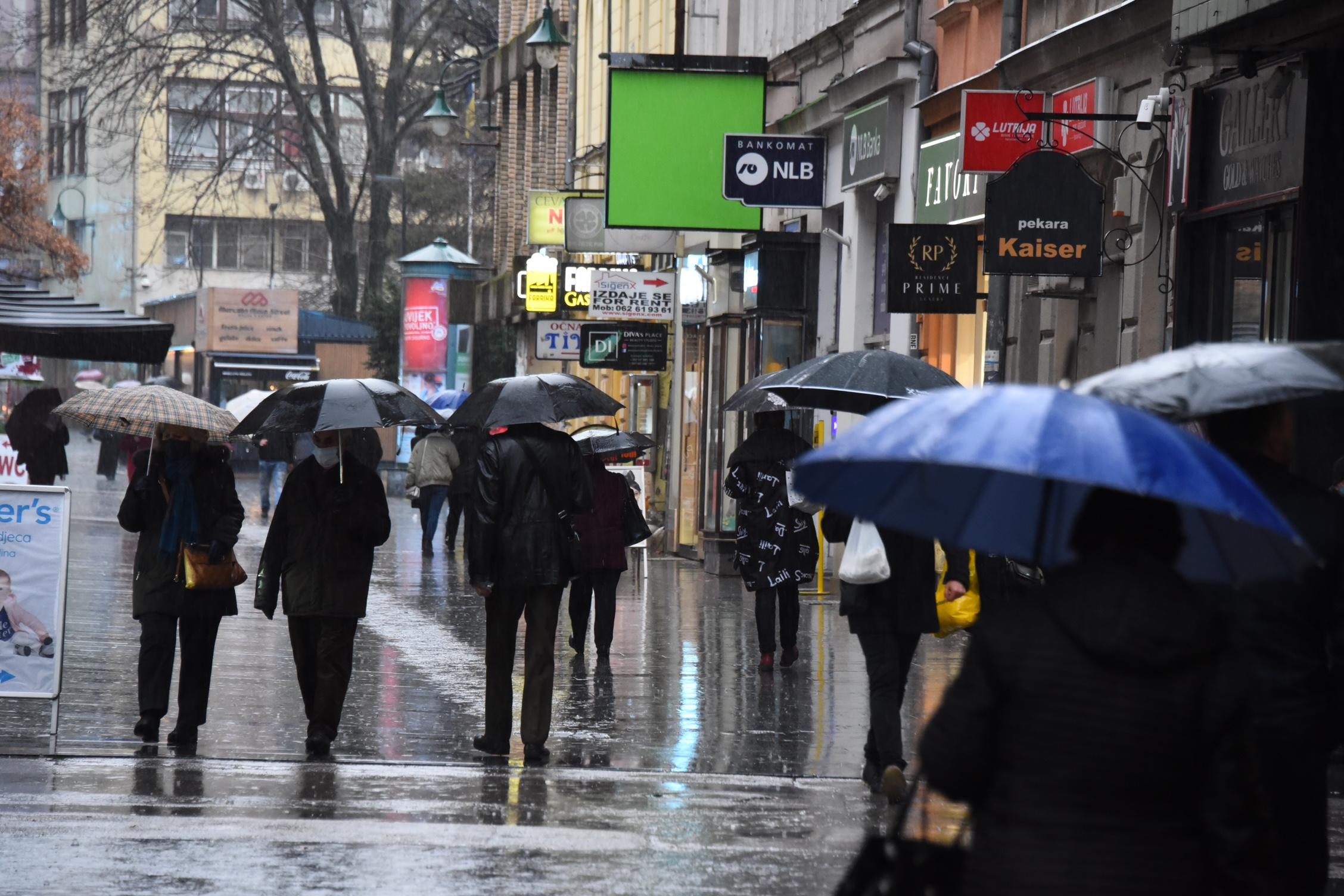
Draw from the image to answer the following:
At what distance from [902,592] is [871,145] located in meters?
13.1

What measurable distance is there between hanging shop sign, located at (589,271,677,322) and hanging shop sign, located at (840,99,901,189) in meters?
4.92

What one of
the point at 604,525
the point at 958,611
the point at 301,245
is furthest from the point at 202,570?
the point at 301,245

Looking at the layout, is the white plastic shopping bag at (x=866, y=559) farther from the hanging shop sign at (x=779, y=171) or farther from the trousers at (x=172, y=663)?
the hanging shop sign at (x=779, y=171)

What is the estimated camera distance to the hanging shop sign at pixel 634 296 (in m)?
27.7

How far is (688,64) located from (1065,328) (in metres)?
8.97

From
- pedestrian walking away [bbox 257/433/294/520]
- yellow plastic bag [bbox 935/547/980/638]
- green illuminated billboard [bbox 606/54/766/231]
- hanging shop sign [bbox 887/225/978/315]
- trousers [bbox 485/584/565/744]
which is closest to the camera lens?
yellow plastic bag [bbox 935/547/980/638]

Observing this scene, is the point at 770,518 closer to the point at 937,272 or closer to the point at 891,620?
the point at 937,272

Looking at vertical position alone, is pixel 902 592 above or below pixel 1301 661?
below

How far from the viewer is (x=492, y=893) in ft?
24.2

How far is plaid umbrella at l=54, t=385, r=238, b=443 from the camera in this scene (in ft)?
35.3

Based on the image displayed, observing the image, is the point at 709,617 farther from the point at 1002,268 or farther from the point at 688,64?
the point at 688,64

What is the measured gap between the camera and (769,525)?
14742 mm

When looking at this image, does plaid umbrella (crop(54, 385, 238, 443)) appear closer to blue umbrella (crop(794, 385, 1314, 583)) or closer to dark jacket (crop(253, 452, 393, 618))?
dark jacket (crop(253, 452, 393, 618))

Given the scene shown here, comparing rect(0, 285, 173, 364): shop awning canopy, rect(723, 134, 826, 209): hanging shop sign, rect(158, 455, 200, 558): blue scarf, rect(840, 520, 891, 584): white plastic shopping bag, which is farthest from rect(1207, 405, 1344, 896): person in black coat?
rect(723, 134, 826, 209): hanging shop sign
